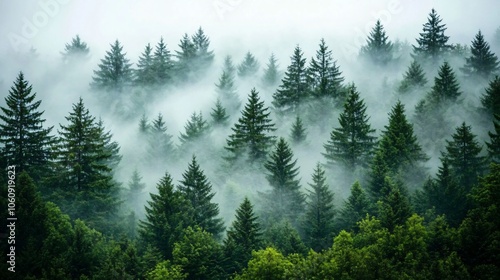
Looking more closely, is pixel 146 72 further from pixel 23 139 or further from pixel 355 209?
pixel 355 209

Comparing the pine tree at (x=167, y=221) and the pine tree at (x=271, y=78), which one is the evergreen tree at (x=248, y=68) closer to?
the pine tree at (x=271, y=78)

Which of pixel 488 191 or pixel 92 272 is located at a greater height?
pixel 488 191

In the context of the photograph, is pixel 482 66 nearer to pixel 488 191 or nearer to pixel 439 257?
pixel 488 191

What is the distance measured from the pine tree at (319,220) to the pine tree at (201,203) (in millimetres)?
9323

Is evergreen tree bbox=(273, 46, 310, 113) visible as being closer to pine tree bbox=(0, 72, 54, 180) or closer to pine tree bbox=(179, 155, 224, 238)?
pine tree bbox=(179, 155, 224, 238)

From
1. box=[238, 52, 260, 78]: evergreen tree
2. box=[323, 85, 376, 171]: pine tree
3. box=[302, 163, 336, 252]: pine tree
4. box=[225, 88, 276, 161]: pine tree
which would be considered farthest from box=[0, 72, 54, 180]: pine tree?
box=[238, 52, 260, 78]: evergreen tree

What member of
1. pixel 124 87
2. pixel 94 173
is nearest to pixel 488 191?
pixel 94 173

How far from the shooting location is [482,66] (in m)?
74.6

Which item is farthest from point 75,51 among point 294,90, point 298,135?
point 298,135

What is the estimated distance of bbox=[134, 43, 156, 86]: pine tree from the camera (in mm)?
89625

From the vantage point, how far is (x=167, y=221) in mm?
43094

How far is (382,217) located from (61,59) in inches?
3726

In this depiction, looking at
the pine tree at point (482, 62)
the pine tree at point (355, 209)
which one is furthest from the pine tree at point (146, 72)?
the pine tree at point (482, 62)

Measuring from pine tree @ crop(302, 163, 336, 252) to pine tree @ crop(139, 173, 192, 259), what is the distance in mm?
12348
